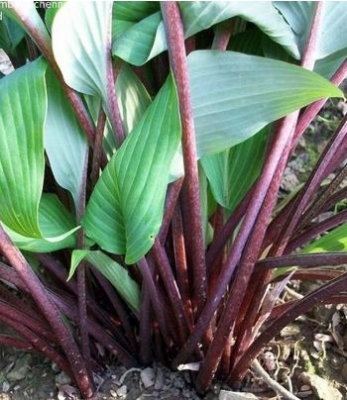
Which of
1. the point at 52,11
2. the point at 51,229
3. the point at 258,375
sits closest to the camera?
the point at 52,11

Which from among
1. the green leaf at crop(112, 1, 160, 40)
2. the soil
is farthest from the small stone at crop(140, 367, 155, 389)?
the green leaf at crop(112, 1, 160, 40)

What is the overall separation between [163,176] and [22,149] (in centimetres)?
14

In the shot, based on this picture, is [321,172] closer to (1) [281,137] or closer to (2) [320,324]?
(1) [281,137]

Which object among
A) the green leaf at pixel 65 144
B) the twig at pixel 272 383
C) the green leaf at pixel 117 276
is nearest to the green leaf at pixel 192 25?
the green leaf at pixel 65 144

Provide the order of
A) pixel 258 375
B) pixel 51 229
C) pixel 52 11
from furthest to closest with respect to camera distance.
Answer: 1. pixel 258 375
2. pixel 51 229
3. pixel 52 11

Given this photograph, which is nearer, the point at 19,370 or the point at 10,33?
the point at 10,33

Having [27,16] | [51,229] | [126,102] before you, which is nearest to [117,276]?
[51,229]

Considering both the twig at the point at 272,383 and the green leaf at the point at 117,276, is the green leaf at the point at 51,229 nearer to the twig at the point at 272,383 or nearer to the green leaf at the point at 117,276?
the green leaf at the point at 117,276

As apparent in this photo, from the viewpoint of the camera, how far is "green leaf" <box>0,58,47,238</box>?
0.61 m

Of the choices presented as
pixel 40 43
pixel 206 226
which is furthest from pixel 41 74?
pixel 206 226

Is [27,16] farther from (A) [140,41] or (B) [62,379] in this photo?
(B) [62,379]

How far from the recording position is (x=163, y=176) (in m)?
0.60

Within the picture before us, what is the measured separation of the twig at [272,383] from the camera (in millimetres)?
790

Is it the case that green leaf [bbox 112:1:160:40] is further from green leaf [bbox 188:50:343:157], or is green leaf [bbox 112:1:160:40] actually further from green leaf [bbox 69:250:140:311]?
green leaf [bbox 69:250:140:311]
